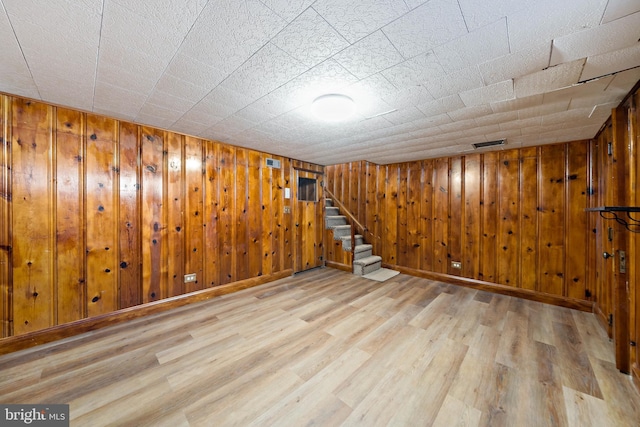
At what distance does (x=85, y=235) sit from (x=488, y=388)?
4.20 metres

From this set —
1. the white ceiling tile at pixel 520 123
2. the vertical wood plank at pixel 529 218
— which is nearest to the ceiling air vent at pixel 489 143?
the white ceiling tile at pixel 520 123

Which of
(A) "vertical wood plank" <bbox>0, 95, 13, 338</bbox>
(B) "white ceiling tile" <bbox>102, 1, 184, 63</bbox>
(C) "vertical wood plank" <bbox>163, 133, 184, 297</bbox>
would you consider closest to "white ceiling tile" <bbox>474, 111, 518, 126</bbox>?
(B) "white ceiling tile" <bbox>102, 1, 184, 63</bbox>

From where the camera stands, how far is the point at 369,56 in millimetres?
1536

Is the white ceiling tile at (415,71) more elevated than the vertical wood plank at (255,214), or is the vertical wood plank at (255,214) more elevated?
the white ceiling tile at (415,71)

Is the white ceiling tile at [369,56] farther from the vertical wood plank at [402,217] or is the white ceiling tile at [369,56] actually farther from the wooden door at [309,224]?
the vertical wood plank at [402,217]

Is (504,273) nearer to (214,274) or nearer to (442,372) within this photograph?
(442,372)

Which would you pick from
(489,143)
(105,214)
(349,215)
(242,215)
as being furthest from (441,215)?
(105,214)

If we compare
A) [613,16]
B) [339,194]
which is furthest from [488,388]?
[339,194]

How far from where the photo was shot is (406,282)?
14.1ft

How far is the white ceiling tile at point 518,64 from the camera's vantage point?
4.79 ft

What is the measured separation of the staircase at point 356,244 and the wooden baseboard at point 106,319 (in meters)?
2.30

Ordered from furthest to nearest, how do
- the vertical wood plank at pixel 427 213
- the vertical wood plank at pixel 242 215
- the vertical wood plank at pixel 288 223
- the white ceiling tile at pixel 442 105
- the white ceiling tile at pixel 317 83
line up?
the vertical wood plank at pixel 288 223 → the vertical wood plank at pixel 427 213 → the vertical wood plank at pixel 242 215 → the white ceiling tile at pixel 442 105 → the white ceiling tile at pixel 317 83

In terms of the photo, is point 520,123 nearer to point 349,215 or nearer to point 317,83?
point 317,83

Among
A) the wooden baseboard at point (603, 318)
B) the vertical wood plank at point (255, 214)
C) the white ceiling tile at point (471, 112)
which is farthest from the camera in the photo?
the vertical wood plank at point (255, 214)
